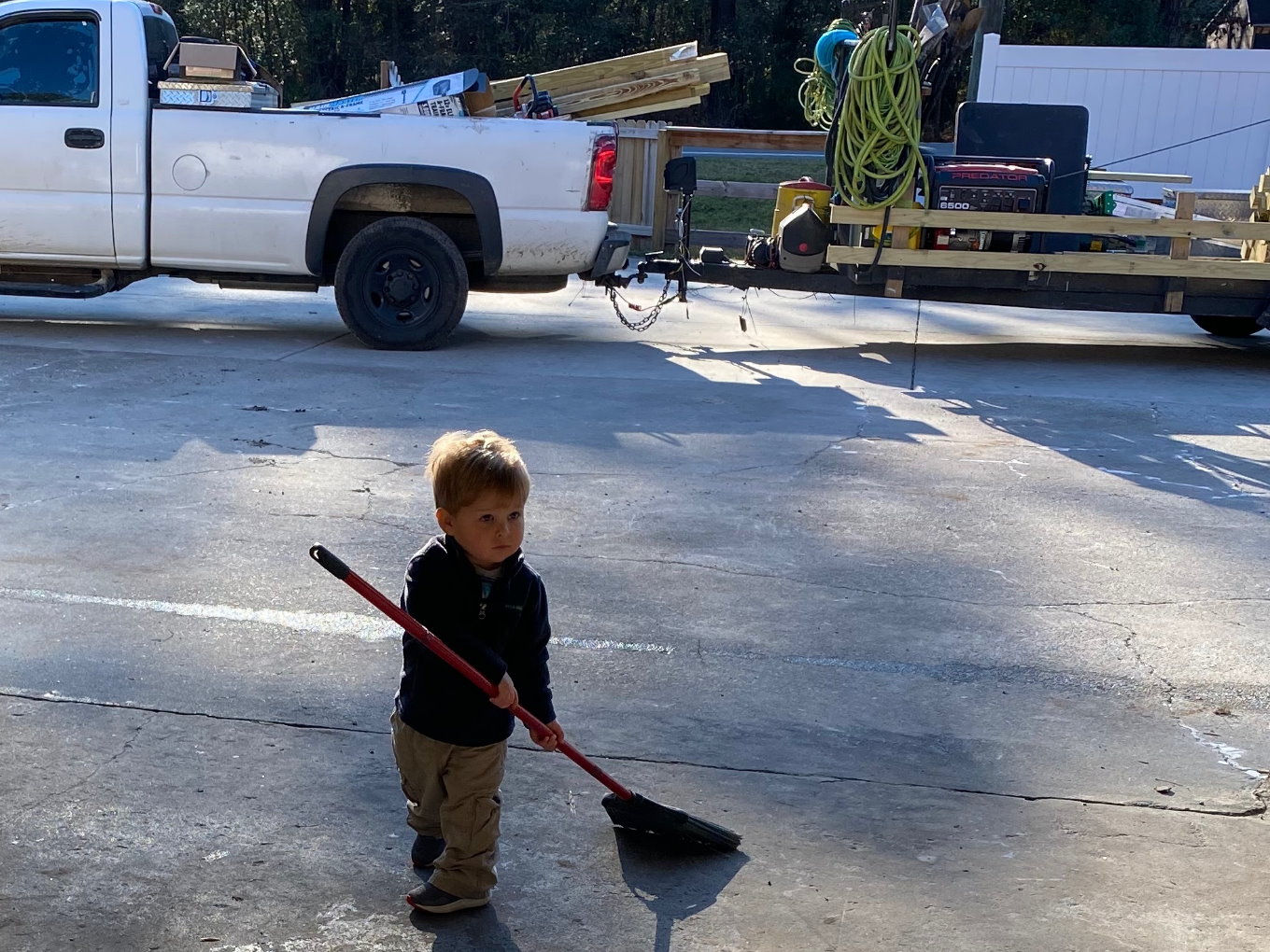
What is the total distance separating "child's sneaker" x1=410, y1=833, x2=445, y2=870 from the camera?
3.23 m

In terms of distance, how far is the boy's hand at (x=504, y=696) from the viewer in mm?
2936

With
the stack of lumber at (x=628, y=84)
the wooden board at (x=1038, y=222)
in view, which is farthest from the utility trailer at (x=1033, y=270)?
the stack of lumber at (x=628, y=84)

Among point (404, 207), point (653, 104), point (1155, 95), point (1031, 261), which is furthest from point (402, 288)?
point (1155, 95)

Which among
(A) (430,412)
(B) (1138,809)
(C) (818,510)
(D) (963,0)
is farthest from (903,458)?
(D) (963,0)

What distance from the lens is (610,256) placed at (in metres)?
10.0

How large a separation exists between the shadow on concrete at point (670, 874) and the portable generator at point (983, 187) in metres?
7.31

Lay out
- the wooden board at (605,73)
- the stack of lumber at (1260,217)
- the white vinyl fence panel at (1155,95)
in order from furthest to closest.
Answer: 1. the white vinyl fence panel at (1155,95)
2. the wooden board at (605,73)
3. the stack of lumber at (1260,217)

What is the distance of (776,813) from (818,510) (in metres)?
2.77

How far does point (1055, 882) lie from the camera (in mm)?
3275

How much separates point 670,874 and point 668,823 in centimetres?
11

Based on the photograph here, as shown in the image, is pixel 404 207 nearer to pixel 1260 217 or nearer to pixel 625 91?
pixel 625 91

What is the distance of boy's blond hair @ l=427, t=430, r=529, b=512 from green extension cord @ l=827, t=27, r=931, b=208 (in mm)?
7222

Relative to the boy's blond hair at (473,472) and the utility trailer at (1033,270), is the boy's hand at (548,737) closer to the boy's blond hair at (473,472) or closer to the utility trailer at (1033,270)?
the boy's blond hair at (473,472)

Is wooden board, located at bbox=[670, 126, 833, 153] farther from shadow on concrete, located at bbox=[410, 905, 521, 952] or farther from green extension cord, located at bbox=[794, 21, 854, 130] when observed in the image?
shadow on concrete, located at bbox=[410, 905, 521, 952]
